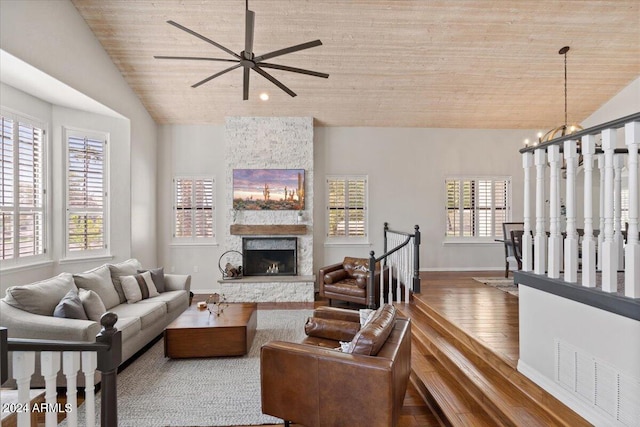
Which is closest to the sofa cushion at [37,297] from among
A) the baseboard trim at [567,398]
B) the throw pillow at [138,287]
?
the throw pillow at [138,287]

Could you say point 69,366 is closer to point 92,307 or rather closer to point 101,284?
point 92,307

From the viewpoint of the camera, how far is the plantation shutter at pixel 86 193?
5203 mm

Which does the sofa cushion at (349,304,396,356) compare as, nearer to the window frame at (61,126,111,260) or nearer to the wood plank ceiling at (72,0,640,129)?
the wood plank ceiling at (72,0,640,129)

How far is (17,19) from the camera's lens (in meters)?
3.50

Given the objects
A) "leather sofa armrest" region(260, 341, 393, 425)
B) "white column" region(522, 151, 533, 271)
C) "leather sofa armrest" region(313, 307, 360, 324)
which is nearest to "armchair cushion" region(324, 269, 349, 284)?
"leather sofa armrest" region(313, 307, 360, 324)

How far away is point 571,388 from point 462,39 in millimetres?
4622

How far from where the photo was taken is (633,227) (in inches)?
62.3

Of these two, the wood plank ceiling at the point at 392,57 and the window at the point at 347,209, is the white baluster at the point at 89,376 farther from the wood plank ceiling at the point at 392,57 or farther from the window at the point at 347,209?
the window at the point at 347,209

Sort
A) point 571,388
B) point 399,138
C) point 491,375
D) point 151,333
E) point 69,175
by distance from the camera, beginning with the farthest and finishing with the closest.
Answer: point 399,138 < point 69,175 < point 151,333 < point 491,375 < point 571,388

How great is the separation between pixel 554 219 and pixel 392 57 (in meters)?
3.86

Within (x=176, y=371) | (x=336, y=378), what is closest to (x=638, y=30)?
(x=336, y=378)

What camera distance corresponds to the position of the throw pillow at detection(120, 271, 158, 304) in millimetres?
4355

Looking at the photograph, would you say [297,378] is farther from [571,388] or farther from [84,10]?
[84,10]

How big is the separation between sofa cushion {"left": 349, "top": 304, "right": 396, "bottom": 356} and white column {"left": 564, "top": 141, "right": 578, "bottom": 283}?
120 cm
